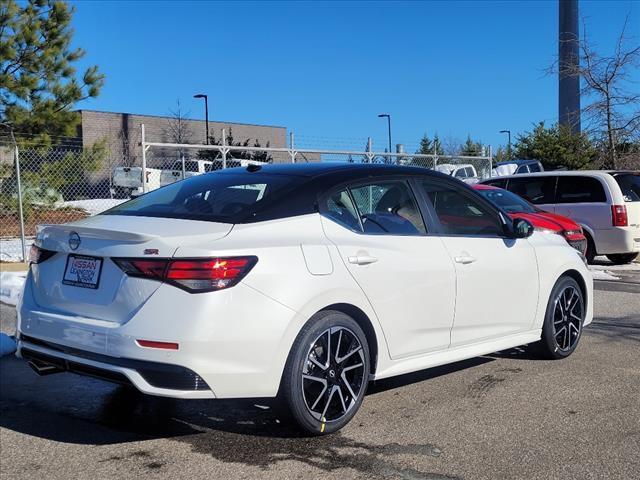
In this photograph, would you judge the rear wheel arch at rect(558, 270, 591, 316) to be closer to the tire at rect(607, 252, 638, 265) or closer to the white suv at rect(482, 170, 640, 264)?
the white suv at rect(482, 170, 640, 264)

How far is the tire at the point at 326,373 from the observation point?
3838mm

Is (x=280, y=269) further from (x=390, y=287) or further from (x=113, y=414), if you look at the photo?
→ (x=113, y=414)

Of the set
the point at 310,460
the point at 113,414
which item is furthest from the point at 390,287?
the point at 113,414

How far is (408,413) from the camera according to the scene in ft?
14.8

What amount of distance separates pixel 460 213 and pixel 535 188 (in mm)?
8591

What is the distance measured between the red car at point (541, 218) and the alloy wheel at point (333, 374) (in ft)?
18.3

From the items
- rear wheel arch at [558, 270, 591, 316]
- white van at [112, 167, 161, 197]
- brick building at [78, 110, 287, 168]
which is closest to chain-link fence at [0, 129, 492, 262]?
white van at [112, 167, 161, 197]

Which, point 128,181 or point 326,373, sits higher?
point 128,181

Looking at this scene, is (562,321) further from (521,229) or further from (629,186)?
(629,186)

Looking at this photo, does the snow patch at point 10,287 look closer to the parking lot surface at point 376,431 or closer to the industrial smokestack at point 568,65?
the parking lot surface at point 376,431

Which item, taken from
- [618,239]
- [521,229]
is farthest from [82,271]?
[618,239]

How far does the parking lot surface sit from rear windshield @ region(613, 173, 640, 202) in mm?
7199

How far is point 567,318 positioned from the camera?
5918 mm

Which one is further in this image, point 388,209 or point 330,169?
point 388,209
